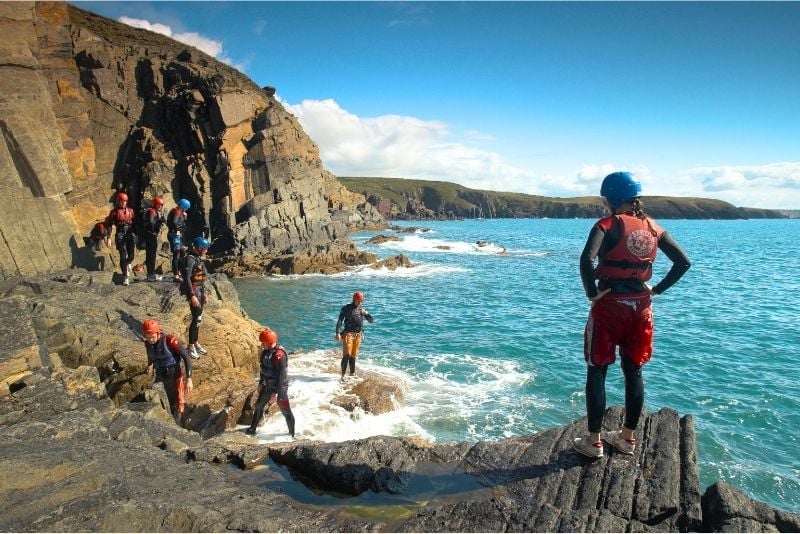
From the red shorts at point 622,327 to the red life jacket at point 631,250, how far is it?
0.25m

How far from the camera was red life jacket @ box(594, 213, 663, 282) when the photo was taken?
496 centimetres

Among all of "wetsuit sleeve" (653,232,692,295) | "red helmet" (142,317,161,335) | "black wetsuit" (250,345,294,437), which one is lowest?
"black wetsuit" (250,345,294,437)

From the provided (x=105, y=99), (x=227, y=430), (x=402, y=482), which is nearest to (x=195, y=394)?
(x=227, y=430)

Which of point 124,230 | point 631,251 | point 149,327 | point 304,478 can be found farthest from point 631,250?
point 124,230

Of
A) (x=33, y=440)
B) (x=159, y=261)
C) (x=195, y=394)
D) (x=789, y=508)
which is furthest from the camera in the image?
(x=159, y=261)

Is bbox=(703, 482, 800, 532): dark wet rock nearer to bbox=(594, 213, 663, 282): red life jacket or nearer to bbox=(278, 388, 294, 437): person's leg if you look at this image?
bbox=(594, 213, 663, 282): red life jacket

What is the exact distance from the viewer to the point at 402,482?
19.6ft

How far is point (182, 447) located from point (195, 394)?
5.11 metres

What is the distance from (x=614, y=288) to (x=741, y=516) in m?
2.42

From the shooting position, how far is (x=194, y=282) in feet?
40.9

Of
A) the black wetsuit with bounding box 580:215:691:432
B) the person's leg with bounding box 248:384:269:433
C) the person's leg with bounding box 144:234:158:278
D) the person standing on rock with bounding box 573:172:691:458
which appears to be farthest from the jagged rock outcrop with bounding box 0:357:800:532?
the person's leg with bounding box 144:234:158:278

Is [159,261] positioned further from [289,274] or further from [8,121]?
[8,121]

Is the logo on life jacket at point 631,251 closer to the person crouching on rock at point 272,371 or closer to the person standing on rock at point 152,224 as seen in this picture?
the person crouching on rock at point 272,371

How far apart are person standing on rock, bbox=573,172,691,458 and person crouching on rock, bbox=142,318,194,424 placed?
27.0 ft
